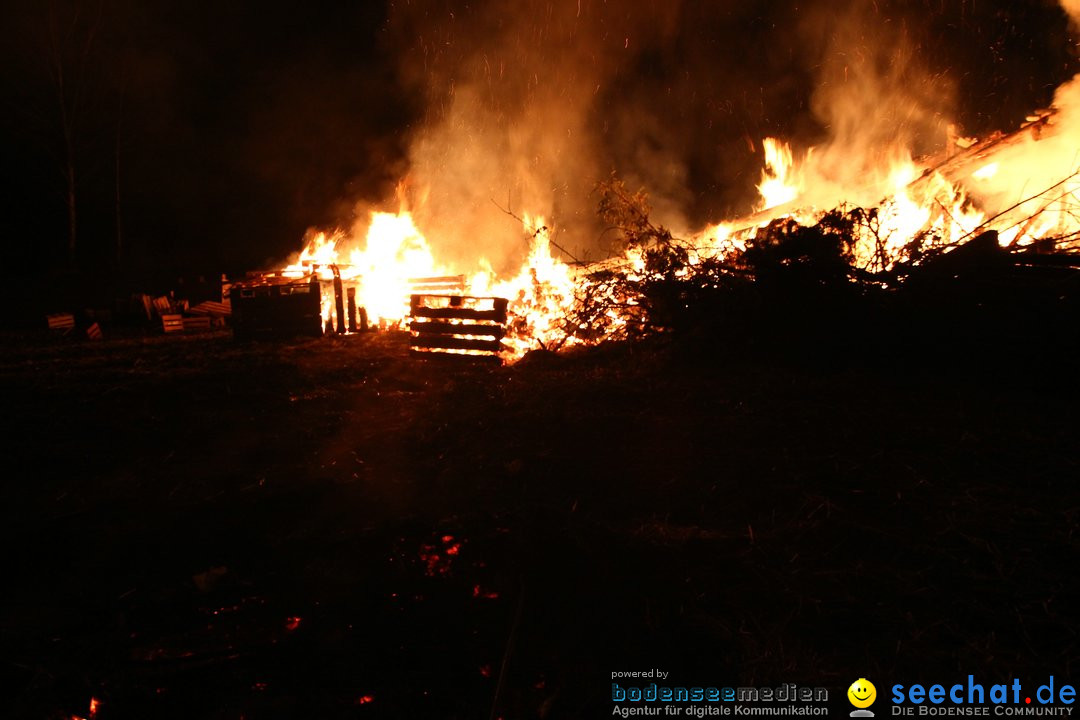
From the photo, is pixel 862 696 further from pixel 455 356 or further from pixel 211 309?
pixel 211 309

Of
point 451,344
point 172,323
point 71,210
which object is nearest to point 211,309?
point 172,323

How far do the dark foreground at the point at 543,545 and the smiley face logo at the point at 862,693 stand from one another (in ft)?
0.18

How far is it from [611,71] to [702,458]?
18.8 m

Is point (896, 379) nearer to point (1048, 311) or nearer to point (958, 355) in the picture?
point (958, 355)

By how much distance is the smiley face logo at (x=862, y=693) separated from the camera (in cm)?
263

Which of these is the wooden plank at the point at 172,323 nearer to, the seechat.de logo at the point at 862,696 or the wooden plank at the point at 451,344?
the wooden plank at the point at 451,344

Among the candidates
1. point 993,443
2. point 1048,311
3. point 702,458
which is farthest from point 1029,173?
point 702,458

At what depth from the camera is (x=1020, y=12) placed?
13.3 meters

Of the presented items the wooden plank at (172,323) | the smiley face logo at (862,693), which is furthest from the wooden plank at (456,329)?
the wooden plank at (172,323)

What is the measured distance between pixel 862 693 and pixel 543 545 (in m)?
2.12

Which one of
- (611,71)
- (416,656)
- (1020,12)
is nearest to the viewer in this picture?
(416,656)

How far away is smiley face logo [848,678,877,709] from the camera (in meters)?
2.63

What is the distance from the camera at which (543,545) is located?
4113 mm

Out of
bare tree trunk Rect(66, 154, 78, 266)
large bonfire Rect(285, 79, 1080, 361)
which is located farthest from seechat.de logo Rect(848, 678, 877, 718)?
bare tree trunk Rect(66, 154, 78, 266)
